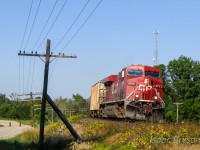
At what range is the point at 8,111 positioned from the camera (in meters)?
119

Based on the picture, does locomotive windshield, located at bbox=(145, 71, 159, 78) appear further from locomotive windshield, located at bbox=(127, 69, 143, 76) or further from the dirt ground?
the dirt ground

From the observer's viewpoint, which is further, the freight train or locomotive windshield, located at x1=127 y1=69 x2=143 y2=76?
locomotive windshield, located at x1=127 y1=69 x2=143 y2=76

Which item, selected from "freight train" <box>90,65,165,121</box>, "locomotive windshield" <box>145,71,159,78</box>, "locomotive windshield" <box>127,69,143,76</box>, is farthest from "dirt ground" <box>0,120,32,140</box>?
"locomotive windshield" <box>145,71,159,78</box>

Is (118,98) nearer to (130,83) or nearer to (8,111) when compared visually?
(130,83)

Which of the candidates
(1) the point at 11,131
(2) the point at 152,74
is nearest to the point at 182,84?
(1) the point at 11,131

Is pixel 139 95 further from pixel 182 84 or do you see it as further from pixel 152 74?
pixel 182 84

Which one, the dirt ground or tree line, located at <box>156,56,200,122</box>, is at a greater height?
tree line, located at <box>156,56,200,122</box>

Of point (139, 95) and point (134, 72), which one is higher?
point (134, 72)

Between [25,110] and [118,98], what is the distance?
282 ft

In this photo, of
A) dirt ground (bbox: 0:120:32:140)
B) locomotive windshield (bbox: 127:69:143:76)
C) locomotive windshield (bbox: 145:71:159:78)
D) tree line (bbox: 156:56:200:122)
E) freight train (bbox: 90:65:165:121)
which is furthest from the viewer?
tree line (bbox: 156:56:200:122)

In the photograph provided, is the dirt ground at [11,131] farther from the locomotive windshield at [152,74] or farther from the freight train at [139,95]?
the locomotive windshield at [152,74]

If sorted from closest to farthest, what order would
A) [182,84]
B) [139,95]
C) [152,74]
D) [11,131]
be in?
[139,95] → [152,74] → [11,131] → [182,84]

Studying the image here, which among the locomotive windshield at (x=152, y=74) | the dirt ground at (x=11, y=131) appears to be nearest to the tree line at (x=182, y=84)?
the dirt ground at (x=11, y=131)

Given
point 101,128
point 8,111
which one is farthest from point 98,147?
Result: point 8,111
